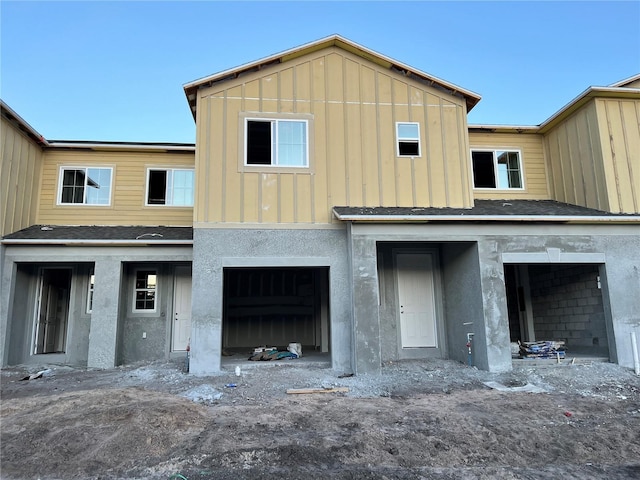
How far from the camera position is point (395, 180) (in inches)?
388

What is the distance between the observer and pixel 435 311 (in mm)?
10562

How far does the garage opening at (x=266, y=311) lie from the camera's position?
12.9 m

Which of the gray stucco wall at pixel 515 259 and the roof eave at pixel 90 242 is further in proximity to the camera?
the roof eave at pixel 90 242

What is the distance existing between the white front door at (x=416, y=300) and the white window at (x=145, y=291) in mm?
6060

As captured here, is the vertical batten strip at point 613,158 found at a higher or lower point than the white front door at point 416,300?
higher

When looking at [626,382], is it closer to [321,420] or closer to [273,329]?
[321,420]

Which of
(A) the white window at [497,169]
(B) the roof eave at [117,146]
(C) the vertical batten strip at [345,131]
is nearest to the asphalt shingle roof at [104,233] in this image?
(B) the roof eave at [117,146]

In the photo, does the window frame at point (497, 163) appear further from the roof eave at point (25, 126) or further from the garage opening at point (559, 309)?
the roof eave at point (25, 126)

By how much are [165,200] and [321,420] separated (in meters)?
8.45

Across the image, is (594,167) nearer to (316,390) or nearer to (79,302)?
(316,390)

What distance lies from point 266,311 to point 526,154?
8369 millimetres

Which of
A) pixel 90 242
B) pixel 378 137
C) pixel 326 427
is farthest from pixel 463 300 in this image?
pixel 90 242

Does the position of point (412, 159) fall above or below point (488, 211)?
above

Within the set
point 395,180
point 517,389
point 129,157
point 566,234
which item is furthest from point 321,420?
point 129,157
